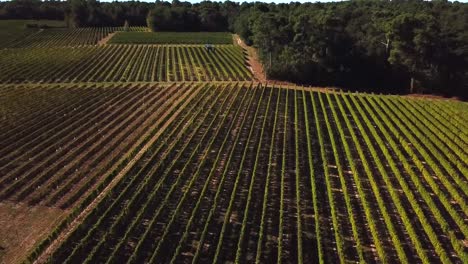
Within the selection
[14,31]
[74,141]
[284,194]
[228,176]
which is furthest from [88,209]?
[14,31]

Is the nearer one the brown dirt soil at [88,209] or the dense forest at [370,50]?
the brown dirt soil at [88,209]

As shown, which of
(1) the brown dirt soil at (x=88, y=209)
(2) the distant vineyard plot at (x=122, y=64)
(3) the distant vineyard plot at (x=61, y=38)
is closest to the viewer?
(1) the brown dirt soil at (x=88, y=209)

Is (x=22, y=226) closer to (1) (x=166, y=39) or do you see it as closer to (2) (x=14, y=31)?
(1) (x=166, y=39)

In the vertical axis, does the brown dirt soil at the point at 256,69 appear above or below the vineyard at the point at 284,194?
above

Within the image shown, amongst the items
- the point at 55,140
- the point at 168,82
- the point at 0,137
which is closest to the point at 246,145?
the point at 55,140

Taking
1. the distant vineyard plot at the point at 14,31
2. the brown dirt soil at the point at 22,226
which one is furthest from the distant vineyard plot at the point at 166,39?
the brown dirt soil at the point at 22,226

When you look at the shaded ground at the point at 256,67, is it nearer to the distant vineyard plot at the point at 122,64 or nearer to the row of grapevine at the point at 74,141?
the distant vineyard plot at the point at 122,64
